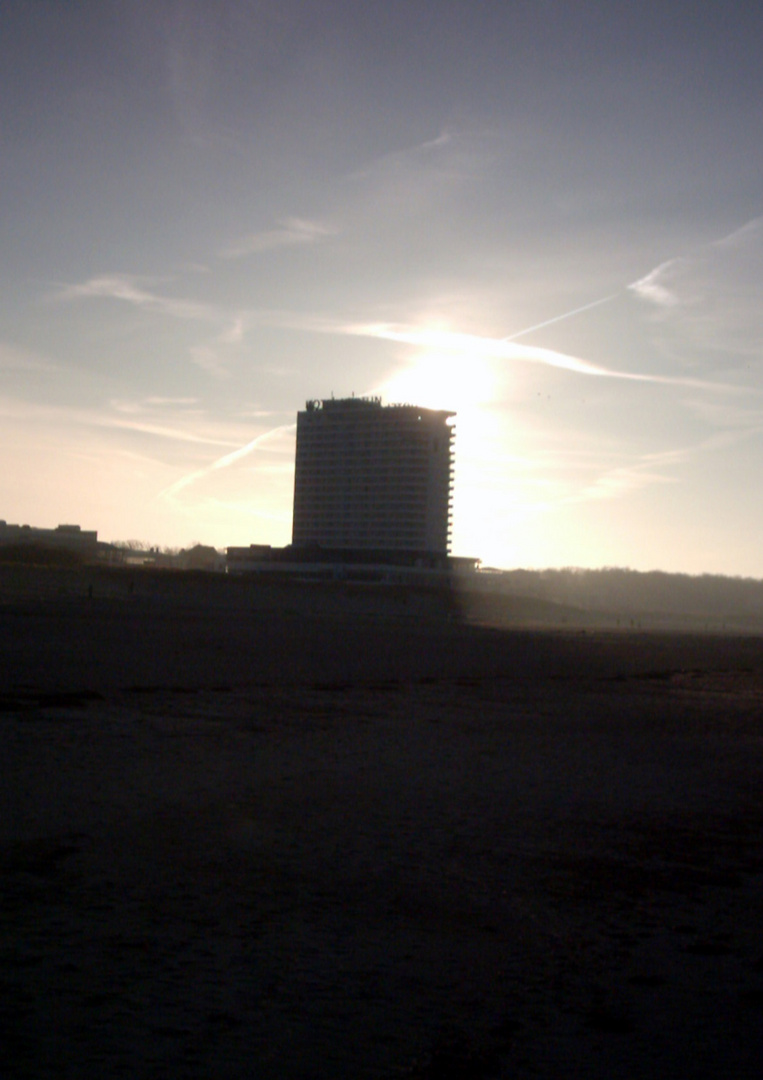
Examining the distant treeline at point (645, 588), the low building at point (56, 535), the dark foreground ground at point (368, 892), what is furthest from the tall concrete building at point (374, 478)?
the dark foreground ground at point (368, 892)

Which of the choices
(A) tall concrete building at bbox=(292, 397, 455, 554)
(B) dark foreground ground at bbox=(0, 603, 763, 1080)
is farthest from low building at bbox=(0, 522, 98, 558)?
(B) dark foreground ground at bbox=(0, 603, 763, 1080)

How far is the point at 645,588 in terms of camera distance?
160 metres

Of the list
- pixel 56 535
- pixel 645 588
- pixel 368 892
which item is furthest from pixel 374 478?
pixel 368 892

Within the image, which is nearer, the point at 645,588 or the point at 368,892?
the point at 368,892

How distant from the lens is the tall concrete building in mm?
127938

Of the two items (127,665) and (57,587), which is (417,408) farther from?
(127,665)

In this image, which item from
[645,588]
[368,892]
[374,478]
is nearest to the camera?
[368,892]

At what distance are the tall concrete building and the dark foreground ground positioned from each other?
110180 mm

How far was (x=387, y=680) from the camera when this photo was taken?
23.6 meters

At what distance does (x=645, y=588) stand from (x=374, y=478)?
54435 millimetres

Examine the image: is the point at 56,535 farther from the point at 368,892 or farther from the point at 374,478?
the point at 368,892

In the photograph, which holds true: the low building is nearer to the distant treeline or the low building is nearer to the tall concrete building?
the tall concrete building

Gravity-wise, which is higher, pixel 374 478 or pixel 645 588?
pixel 374 478

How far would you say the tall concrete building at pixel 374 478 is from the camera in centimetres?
12794
